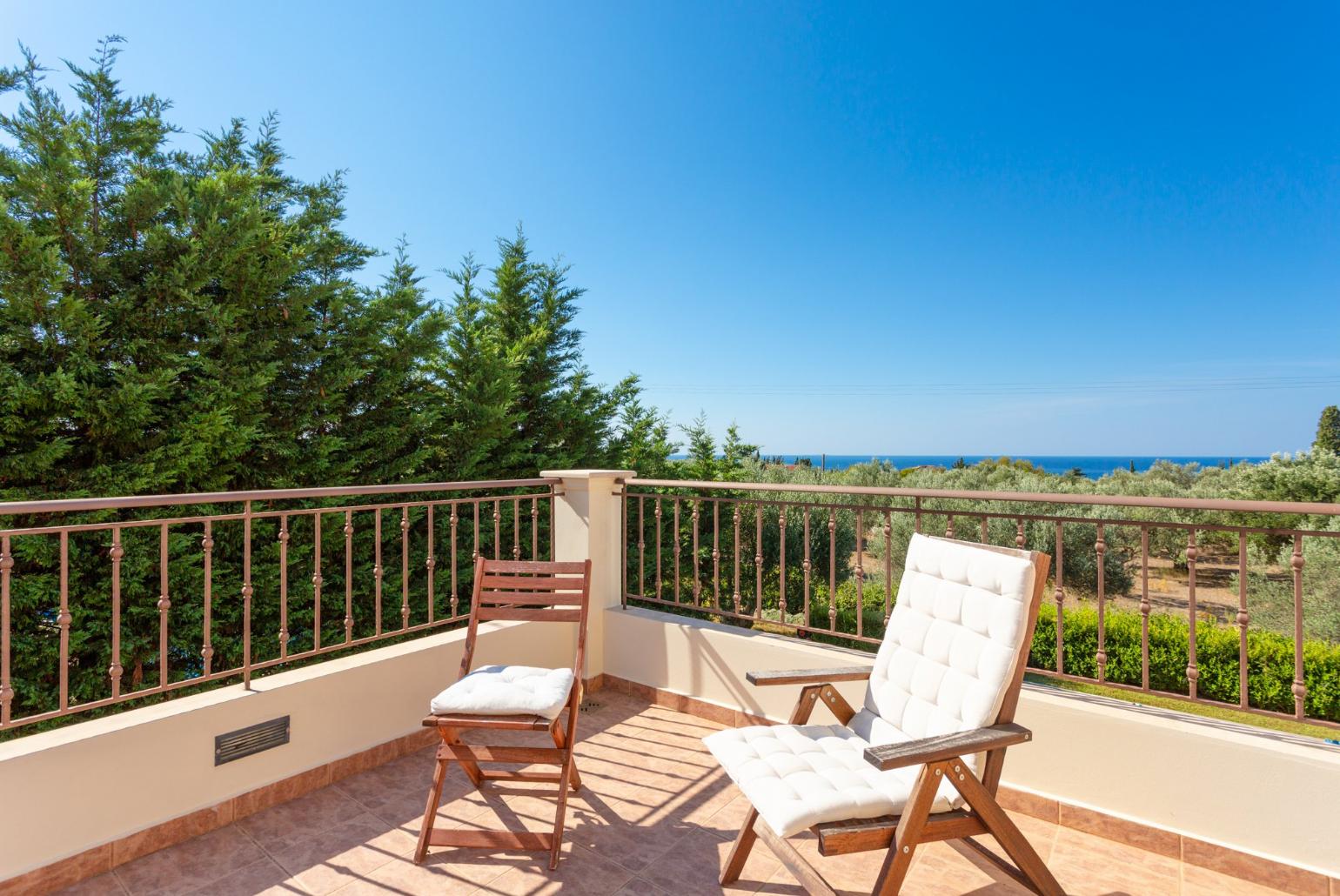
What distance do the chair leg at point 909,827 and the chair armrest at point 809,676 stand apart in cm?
60

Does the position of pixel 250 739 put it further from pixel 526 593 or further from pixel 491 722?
pixel 526 593

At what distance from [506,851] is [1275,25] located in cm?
1296

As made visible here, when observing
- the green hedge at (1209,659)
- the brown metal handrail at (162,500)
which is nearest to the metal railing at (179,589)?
the brown metal handrail at (162,500)

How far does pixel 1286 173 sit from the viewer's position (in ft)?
35.8

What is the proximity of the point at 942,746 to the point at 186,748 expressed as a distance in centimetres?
263

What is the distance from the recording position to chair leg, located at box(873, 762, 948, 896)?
156cm

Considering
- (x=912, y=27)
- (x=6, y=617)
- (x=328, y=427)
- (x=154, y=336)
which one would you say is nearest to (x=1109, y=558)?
(x=912, y=27)

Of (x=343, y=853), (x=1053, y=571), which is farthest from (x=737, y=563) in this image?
(x=1053, y=571)

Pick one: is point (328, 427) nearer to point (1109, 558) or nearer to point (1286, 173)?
point (1109, 558)

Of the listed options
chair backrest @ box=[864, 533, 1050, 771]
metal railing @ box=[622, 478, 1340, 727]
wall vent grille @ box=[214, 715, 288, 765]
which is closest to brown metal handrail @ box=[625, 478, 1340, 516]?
metal railing @ box=[622, 478, 1340, 727]

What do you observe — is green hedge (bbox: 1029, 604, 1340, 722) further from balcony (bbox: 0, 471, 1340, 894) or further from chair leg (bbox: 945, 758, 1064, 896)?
chair leg (bbox: 945, 758, 1064, 896)

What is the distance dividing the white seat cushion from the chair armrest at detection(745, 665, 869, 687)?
0.16 m

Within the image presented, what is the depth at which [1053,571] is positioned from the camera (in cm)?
973

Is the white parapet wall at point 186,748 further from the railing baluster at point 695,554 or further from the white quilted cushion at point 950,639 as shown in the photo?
the white quilted cushion at point 950,639
